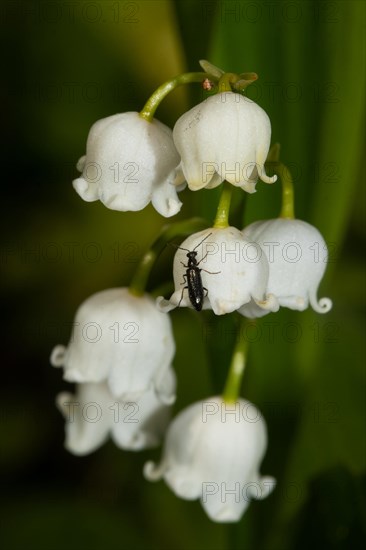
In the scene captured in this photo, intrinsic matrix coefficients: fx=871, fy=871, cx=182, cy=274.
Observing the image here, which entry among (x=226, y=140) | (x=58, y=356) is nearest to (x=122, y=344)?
(x=58, y=356)

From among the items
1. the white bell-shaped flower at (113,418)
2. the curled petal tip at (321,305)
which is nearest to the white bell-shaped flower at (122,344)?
the white bell-shaped flower at (113,418)

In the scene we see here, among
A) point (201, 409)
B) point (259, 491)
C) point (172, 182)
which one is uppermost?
point (172, 182)

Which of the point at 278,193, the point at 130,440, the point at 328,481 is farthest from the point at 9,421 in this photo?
the point at 278,193

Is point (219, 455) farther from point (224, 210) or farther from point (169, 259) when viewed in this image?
point (169, 259)

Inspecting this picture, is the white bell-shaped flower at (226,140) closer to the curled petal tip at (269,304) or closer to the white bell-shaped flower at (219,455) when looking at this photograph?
the curled petal tip at (269,304)

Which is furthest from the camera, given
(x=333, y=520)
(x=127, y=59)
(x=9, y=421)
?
(x=127, y=59)

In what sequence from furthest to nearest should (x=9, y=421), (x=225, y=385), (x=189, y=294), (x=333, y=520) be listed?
(x=9, y=421) → (x=333, y=520) → (x=225, y=385) → (x=189, y=294)

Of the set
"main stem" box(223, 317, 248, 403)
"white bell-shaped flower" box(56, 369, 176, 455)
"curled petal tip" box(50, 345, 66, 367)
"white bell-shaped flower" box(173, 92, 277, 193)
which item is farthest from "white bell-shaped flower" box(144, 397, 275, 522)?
"white bell-shaped flower" box(173, 92, 277, 193)

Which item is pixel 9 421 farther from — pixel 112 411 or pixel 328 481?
pixel 328 481
